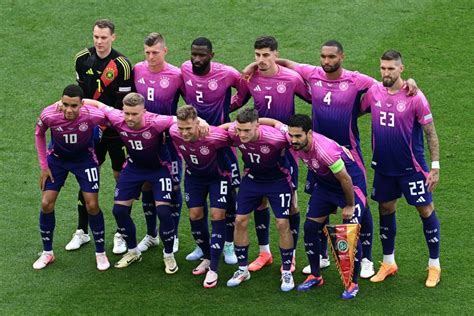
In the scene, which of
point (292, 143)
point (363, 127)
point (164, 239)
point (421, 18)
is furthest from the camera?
point (421, 18)

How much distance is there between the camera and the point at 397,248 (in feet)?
47.8

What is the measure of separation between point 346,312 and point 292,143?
2.01m

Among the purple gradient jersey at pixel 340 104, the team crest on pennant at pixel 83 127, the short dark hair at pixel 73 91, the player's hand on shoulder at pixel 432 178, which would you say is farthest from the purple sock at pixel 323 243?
the short dark hair at pixel 73 91

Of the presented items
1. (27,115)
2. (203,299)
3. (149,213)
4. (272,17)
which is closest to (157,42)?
(149,213)

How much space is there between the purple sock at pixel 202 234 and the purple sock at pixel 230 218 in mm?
309

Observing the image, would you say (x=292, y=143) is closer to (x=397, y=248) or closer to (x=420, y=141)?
(x=420, y=141)

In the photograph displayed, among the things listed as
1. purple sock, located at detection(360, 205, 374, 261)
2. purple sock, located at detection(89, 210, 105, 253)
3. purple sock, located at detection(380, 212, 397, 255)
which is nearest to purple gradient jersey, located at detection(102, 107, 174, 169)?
purple sock, located at detection(89, 210, 105, 253)

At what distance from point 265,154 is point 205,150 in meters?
0.71

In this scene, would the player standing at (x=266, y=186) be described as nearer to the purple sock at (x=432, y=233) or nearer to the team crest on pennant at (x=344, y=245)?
the team crest on pennant at (x=344, y=245)

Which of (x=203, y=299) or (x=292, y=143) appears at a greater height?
(x=292, y=143)

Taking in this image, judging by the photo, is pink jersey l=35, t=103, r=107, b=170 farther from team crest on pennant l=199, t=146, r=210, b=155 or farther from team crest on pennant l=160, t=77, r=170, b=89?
team crest on pennant l=199, t=146, r=210, b=155

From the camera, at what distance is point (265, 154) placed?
13.4 meters

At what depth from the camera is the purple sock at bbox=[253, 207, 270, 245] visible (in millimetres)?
14195

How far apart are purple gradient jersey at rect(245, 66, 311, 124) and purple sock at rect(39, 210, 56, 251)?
9.29 ft
